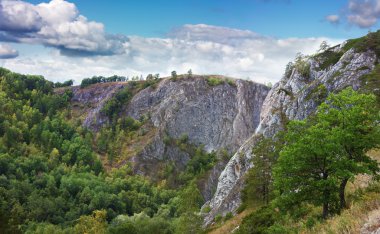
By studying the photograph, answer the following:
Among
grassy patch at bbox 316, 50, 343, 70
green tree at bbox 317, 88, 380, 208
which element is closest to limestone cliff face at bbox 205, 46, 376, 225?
grassy patch at bbox 316, 50, 343, 70

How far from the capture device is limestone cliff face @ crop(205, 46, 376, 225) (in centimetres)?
7969

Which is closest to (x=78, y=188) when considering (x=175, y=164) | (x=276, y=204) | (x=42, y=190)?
(x=42, y=190)

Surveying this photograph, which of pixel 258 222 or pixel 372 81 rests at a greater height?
pixel 372 81

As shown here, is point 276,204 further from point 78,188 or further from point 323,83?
point 78,188

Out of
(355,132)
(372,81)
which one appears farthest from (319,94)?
(355,132)

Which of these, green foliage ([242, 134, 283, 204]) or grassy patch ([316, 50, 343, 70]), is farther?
grassy patch ([316, 50, 343, 70])

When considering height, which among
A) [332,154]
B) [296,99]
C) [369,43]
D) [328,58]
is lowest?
[332,154]

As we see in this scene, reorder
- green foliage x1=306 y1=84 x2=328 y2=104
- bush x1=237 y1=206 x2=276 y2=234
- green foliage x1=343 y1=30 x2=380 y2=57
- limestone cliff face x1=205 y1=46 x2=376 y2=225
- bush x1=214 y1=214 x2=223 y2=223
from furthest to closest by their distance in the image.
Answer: green foliage x1=343 y1=30 x2=380 y2=57, limestone cliff face x1=205 y1=46 x2=376 y2=225, green foliage x1=306 y1=84 x2=328 y2=104, bush x1=214 y1=214 x2=223 y2=223, bush x1=237 y1=206 x2=276 y2=234

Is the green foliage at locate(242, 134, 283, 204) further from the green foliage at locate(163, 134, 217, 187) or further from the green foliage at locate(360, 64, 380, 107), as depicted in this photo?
the green foliage at locate(163, 134, 217, 187)

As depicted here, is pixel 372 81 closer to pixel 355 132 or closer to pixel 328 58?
pixel 328 58

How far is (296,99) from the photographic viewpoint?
87250 millimetres

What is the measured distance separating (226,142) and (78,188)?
249ft

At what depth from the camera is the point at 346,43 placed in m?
105

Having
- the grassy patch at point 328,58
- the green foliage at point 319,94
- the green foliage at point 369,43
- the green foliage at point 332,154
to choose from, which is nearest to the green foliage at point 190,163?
the grassy patch at point 328,58
